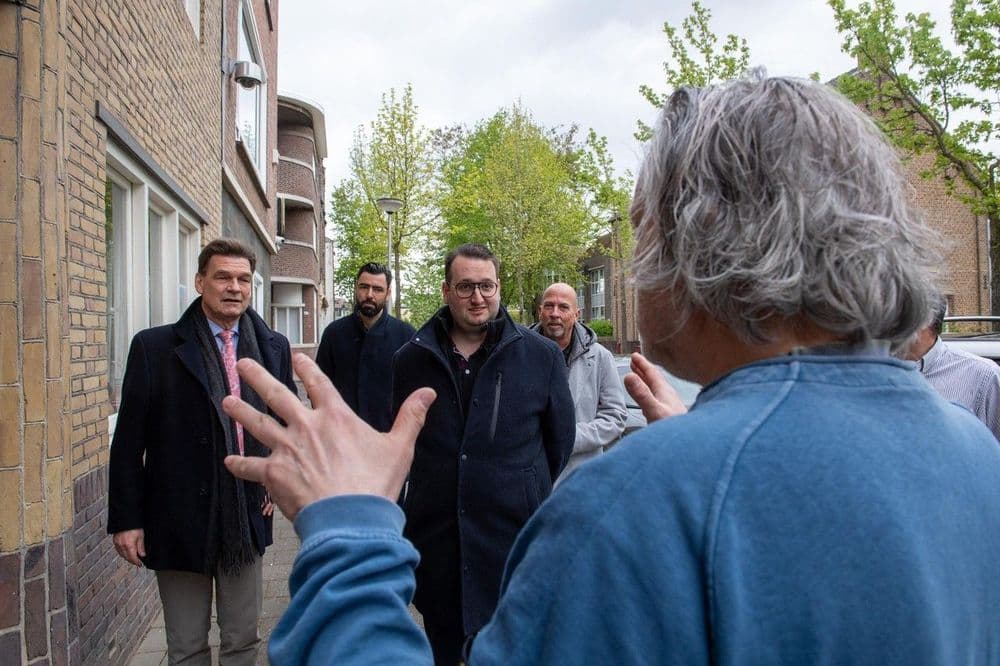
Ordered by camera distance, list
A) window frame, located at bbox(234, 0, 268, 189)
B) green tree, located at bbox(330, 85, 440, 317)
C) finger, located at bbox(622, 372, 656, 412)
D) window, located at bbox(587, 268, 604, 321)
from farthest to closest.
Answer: window, located at bbox(587, 268, 604, 321) → green tree, located at bbox(330, 85, 440, 317) → window frame, located at bbox(234, 0, 268, 189) → finger, located at bbox(622, 372, 656, 412)

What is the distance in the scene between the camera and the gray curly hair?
85cm

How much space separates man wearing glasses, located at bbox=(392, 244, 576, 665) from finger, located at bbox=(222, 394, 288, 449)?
2146 mm

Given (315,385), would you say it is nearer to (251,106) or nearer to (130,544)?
(130,544)

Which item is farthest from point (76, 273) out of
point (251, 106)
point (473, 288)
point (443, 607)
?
point (251, 106)

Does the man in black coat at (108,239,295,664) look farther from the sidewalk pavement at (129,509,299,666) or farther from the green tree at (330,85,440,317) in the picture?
the green tree at (330,85,440,317)

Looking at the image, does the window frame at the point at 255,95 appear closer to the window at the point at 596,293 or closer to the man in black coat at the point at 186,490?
the man in black coat at the point at 186,490

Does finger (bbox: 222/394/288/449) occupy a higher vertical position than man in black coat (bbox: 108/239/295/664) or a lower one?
higher

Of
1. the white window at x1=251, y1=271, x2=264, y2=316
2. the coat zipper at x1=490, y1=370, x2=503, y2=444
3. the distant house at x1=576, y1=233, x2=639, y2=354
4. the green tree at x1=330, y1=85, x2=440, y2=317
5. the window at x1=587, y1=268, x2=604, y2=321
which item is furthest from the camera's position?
the window at x1=587, y1=268, x2=604, y2=321

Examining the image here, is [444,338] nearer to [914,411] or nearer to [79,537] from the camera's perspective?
[79,537]

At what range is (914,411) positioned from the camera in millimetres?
837

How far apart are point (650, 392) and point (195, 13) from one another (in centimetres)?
766

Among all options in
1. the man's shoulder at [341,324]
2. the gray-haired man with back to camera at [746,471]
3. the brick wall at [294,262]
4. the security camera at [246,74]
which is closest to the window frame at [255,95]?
the security camera at [246,74]

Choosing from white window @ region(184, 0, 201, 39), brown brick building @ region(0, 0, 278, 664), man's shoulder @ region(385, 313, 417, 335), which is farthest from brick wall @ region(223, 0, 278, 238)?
man's shoulder @ region(385, 313, 417, 335)

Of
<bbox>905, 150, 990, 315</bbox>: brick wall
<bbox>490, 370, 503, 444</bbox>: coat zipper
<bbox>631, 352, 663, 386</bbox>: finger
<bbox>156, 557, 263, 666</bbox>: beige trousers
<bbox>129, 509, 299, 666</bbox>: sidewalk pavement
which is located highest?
<bbox>905, 150, 990, 315</bbox>: brick wall
